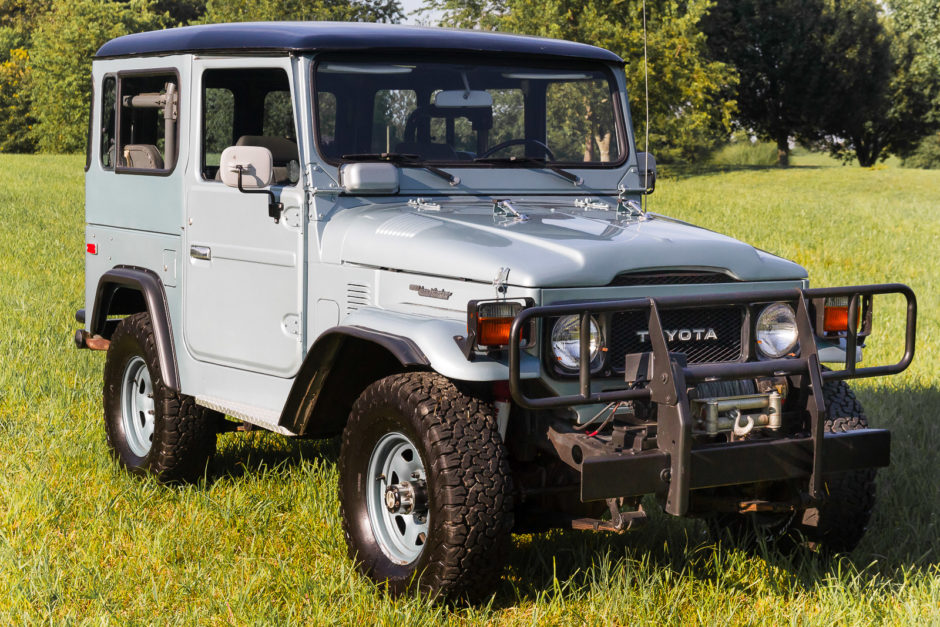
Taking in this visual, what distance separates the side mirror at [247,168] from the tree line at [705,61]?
2183 cm

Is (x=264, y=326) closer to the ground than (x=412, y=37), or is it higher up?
closer to the ground

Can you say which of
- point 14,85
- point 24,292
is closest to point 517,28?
point 24,292

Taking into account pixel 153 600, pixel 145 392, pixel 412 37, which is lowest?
pixel 153 600

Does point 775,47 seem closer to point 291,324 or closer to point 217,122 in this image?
point 217,122

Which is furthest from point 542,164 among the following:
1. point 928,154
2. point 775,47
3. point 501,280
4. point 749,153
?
point 928,154

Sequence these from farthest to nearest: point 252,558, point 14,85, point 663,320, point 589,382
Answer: point 14,85 < point 252,558 < point 663,320 < point 589,382

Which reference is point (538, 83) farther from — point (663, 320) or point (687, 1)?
point (687, 1)

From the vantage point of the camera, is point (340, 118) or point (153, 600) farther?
point (340, 118)

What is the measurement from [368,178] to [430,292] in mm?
756

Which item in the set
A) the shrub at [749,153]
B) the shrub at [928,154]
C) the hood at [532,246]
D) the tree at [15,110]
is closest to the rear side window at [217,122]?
the hood at [532,246]

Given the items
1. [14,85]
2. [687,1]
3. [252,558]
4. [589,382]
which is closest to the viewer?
[589,382]

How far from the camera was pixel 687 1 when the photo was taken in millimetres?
34719

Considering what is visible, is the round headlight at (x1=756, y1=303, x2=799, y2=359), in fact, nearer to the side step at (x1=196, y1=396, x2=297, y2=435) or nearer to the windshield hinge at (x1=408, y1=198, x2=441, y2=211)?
the windshield hinge at (x1=408, y1=198, x2=441, y2=211)

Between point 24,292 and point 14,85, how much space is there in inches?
2063
